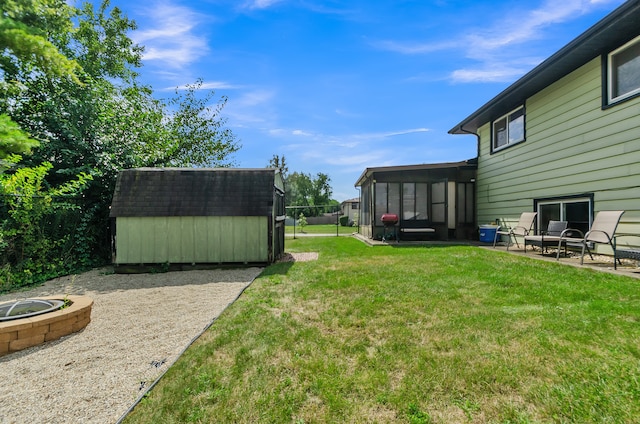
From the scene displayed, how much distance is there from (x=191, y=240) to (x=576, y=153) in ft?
30.7

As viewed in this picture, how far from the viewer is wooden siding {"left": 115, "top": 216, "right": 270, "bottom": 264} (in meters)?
6.59

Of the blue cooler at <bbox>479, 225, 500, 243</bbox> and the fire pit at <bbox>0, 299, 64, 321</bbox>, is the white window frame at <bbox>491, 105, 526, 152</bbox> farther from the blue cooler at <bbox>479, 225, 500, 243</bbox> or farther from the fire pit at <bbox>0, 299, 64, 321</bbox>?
the fire pit at <bbox>0, 299, 64, 321</bbox>

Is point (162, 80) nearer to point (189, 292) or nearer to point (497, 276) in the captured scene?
point (189, 292)

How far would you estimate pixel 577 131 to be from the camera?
647 cm

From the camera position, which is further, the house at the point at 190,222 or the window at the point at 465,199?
the window at the point at 465,199

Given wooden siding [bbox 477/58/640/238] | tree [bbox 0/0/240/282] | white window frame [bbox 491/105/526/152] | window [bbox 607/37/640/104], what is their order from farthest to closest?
white window frame [bbox 491/105/526/152]
tree [bbox 0/0/240/282]
wooden siding [bbox 477/58/640/238]
window [bbox 607/37/640/104]

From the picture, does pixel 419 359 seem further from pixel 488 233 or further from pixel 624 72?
pixel 488 233

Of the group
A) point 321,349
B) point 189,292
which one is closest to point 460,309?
point 321,349

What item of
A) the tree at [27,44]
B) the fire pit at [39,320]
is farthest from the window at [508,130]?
the fire pit at [39,320]

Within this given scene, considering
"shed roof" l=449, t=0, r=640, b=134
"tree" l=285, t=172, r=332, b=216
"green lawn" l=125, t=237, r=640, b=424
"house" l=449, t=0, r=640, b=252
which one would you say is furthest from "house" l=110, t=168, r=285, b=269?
"tree" l=285, t=172, r=332, b=216

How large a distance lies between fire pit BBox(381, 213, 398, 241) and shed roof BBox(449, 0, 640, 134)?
4629 millimetres

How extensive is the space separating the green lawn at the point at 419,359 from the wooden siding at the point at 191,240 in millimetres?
2838

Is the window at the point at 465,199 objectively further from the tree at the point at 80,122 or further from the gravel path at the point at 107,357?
the tree at the point at 80,122

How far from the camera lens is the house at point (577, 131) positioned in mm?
5238
